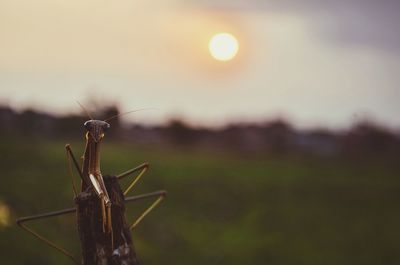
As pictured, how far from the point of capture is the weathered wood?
102 inches

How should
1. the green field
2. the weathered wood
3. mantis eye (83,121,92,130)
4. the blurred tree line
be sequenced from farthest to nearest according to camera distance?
the blurred tree line → the green field → mantis eye (83,121,92,130) → the weathered wood

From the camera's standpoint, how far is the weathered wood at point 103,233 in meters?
2.59

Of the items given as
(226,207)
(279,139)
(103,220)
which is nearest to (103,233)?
(103,220)

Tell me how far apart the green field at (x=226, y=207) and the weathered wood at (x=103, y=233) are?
22.0 m

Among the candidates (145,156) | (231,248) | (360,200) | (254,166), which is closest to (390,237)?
(360,200)

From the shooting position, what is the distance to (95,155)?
2.87 metres

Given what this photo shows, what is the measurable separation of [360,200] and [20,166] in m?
27.3

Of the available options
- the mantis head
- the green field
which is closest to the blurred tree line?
the green field

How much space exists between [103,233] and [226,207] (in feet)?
133

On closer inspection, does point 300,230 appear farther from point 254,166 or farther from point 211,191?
point 254,166

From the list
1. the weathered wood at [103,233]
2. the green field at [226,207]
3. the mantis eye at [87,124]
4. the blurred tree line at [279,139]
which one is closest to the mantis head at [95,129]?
the mantis eye at [87,124]

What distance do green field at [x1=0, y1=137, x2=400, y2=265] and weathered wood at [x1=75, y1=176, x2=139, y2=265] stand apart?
22.0m

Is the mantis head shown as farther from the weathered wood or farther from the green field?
the green field

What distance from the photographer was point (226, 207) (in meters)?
42.8
